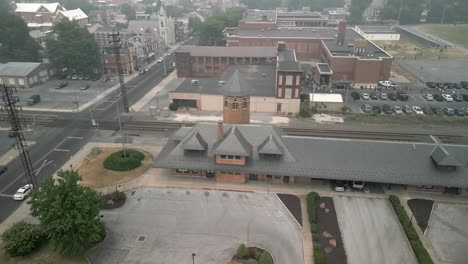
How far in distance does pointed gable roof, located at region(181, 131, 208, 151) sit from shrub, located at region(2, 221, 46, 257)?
2221 centimetres

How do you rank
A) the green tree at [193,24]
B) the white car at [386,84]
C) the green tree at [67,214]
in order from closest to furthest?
1. the green tree at [67,214]
2. the white car at [386,84]
3. the green tree at [193,24]

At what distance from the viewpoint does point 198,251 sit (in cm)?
3947

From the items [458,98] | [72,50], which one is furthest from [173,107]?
[458,98]

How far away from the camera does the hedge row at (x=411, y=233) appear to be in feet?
123

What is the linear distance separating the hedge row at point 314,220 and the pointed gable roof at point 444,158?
1812cm

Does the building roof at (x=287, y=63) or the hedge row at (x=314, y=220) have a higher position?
the building roof at (x=287, y=63)

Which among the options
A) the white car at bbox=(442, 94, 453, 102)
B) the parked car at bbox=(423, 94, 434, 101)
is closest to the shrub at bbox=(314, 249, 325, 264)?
the parked car at bbox=(423, 94, 434, 101)

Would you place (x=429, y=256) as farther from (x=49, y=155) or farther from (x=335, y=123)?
(x=49, y=155)

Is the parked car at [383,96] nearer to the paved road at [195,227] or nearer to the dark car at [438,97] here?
the dark car at [438,97]

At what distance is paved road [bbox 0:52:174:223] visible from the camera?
52.6 metres

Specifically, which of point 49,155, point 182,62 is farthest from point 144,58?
point 49,155

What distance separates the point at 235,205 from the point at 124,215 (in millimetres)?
15088

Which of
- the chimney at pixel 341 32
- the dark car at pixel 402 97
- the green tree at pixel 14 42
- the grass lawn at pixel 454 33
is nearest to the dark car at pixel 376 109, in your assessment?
the dark car at pixel 402 97

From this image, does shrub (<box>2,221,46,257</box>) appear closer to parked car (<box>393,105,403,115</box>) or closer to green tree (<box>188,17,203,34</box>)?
parked car (<box>393,105,403,115</box>)
